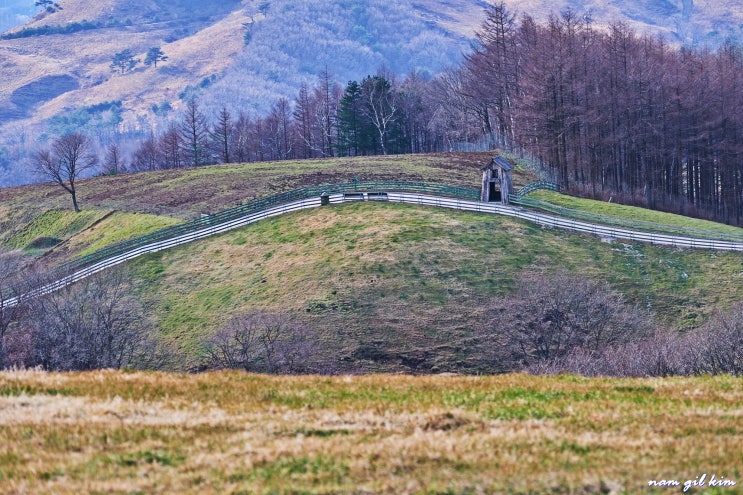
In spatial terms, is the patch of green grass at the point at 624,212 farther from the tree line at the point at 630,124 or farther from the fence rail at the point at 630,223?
the tree line at the point at 630,124

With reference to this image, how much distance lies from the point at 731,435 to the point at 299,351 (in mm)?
29203

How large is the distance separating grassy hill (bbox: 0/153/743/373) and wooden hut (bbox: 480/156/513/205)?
13.4ft

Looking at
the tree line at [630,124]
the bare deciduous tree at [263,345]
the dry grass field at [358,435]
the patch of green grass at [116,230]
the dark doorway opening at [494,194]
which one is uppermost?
the tree line at [630,124]

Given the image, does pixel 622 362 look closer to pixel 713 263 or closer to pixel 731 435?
pixel 731 435

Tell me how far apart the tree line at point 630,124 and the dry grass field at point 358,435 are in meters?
62.6

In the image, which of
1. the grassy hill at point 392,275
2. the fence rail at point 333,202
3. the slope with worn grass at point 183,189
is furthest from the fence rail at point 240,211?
the slope with worn grass at point 183,189

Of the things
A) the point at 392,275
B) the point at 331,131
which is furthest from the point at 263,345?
the point at 331,131

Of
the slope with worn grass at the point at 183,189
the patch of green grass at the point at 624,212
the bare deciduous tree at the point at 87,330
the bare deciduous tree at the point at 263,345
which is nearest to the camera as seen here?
the bare deciduous tree at the point at 87,330

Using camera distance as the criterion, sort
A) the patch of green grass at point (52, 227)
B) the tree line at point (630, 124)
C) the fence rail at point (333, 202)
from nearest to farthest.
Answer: the fence rail at point (333, 202) → the patch of green grass at point (52, 227) → the tree line at point (630, 124)

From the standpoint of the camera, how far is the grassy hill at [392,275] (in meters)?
43.3

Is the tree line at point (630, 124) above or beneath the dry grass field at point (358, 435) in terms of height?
above

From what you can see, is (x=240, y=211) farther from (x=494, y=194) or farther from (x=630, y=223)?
(x=630, y=223)

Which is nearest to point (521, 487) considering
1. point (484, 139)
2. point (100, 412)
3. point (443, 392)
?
point (443, 392)

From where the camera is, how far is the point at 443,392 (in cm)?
1792
